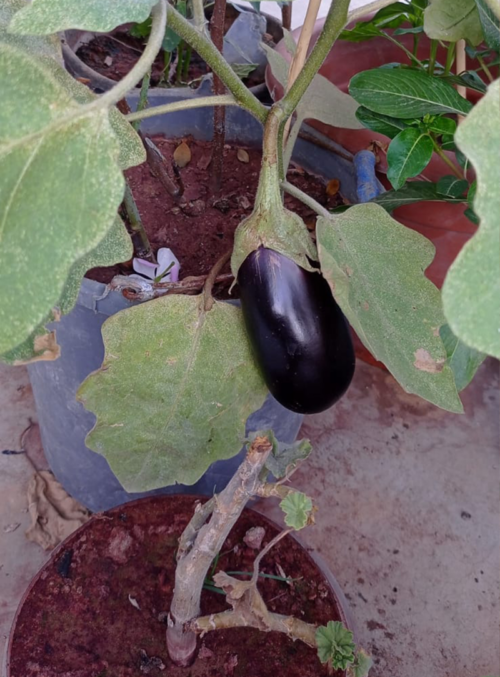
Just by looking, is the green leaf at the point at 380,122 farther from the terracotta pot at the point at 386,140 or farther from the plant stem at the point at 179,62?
the plant stem at the point at 179,62

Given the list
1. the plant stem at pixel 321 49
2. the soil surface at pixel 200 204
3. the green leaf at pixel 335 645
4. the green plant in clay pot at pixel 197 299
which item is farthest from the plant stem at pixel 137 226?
the green leaf at pixel 335 645

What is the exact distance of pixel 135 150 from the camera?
19.8 inches

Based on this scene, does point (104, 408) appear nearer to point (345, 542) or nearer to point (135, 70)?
point (135, 70)

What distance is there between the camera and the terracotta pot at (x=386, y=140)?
3.25ft

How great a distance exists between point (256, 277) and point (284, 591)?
1.40 ft

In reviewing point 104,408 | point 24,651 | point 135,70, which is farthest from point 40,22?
point 24,651

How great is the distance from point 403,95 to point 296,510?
46cm

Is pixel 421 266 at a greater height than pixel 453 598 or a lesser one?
greater

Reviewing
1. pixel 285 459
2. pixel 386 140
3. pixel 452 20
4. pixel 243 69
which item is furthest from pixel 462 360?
pixel 243 69

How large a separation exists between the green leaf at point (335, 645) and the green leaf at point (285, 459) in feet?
0.64

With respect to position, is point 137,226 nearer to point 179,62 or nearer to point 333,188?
point 333,188

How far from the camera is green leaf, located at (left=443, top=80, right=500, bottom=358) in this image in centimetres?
27

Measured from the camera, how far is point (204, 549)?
0.59 m

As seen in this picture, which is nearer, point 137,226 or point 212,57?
point 212,57
